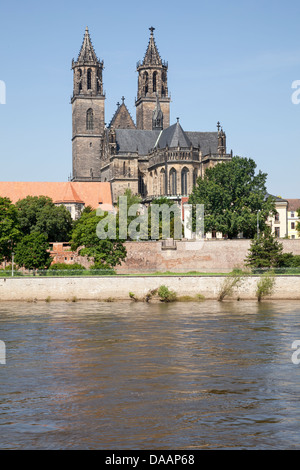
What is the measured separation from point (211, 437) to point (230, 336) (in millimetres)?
16612

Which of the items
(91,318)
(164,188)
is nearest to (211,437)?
(91,318)

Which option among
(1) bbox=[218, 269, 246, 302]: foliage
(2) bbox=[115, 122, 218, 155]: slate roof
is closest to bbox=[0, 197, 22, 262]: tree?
(1) bbox=[218, 269, 246, 302]: foliage

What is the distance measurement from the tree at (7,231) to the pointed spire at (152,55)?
67371 mm

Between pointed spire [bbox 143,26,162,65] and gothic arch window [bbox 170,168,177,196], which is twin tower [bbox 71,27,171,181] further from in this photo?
gothic arch window [bbox 170,168,177,196]

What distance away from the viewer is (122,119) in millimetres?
128875

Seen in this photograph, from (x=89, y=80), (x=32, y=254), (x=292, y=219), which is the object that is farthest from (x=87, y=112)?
(x=32, y=254)

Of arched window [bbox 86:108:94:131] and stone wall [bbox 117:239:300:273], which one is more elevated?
arched window [bbox 86:108:94:131]

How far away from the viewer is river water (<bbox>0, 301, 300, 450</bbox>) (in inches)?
738

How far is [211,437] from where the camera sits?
61.0ft

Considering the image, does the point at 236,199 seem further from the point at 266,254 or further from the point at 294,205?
the point at 294,205

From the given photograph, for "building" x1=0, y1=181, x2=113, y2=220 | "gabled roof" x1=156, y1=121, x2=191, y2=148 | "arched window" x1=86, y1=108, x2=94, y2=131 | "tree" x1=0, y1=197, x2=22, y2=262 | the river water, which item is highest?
"arched window" x1=86, y1=108, x2=94, y2=131

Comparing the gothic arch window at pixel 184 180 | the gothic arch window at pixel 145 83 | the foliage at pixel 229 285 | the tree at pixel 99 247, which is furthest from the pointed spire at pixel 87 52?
the foliage at pixel 229 285

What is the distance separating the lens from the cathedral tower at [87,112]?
124 meters
